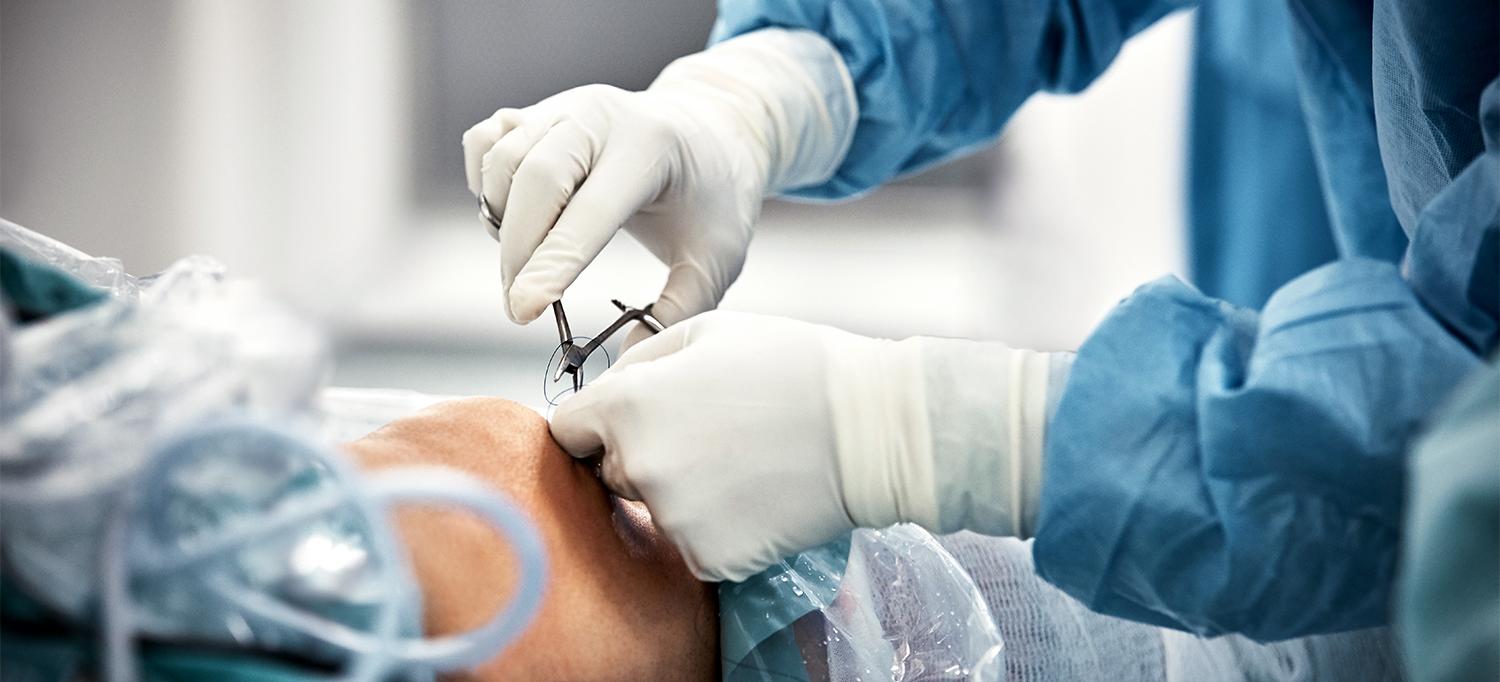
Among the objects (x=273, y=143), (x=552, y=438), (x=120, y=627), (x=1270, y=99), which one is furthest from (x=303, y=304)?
(x=273, y=143)

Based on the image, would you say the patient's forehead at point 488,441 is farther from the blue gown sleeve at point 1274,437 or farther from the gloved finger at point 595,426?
the blue gown sleeve at point 1274,437

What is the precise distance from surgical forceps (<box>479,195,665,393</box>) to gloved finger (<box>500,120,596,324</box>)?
53 mm

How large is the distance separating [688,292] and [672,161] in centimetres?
14

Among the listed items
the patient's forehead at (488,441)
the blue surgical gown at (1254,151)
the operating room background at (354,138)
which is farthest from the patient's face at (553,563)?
the operating room background at (354,138)

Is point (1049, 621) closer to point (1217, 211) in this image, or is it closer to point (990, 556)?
point (990, 556)

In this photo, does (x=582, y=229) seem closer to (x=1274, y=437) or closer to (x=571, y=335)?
(x=571, y=335)

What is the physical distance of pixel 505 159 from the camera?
1.16 m

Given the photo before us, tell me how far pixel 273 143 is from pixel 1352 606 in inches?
91.5

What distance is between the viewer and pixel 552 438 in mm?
1000

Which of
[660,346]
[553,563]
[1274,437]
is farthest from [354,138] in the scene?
[1274,437]

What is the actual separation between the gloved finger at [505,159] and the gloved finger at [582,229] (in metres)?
0.07

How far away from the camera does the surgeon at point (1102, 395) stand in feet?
2.68

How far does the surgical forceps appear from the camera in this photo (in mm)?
1072

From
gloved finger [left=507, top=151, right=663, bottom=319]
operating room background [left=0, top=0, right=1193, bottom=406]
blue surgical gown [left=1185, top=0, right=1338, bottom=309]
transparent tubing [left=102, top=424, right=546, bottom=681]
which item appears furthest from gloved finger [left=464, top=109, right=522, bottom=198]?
operating room background [left=0, top=0, right=1193, bottom=406]
